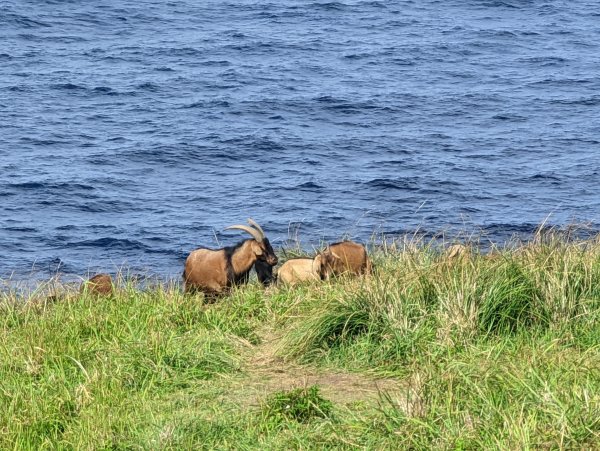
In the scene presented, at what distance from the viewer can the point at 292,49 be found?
41.5 m

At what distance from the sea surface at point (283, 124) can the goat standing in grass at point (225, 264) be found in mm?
3252

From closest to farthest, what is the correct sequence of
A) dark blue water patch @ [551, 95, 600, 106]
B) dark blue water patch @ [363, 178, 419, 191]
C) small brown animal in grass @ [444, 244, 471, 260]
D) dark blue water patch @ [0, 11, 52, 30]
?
small brown animal in grass @ [444, 244, 471, 260] < dark blue water patch @ [363, 178, 419, 191] < dark blue water patch @ [551, 95, 600, 106] < dark blue water patch @ [0, 11, 52, 30]

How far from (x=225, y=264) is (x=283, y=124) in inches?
805

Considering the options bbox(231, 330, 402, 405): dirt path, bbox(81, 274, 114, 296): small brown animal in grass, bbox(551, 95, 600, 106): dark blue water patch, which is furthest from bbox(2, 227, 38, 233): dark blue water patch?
bbox(551, 95, 600, 106): dark blue water patch

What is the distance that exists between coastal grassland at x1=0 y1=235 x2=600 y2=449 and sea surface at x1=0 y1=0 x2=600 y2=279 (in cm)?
521

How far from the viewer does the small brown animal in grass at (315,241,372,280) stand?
11508 mm

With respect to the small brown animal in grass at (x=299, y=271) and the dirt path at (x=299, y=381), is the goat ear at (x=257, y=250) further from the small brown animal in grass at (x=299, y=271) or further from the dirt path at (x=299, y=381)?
the dirt path at (x=299, y=381)

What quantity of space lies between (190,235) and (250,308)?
12025 millimetres

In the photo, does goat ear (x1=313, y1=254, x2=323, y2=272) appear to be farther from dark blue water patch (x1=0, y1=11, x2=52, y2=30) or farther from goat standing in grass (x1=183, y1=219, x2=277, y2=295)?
dark blue water patch (x1=0, y1=11, x2=52, y2=30)

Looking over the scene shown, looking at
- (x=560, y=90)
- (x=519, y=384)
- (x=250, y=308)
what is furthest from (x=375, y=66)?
(x=519, y=384)

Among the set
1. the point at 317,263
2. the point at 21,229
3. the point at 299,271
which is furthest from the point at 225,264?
the point at 21,229

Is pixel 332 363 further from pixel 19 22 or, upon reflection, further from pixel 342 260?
pixel 19 22

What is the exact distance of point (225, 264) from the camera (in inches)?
472

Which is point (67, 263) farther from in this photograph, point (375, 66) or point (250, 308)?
point (375, 66)
